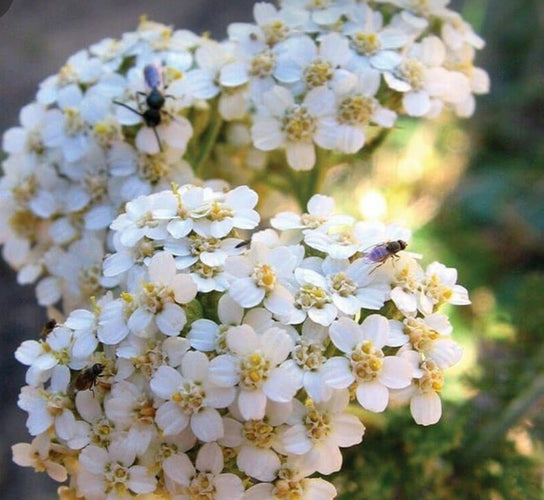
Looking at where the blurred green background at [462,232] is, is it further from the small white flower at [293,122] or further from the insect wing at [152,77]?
the insect wing at [152,77]

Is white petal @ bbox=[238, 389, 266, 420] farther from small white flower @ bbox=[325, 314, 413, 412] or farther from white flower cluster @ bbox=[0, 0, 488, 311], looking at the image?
white flower cluster @ bbox=[0, 0, 488, 311]

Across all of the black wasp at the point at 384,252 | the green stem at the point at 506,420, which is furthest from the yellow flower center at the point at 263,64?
the green stem at the point at 506,420

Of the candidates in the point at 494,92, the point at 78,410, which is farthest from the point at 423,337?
the point at 494,92

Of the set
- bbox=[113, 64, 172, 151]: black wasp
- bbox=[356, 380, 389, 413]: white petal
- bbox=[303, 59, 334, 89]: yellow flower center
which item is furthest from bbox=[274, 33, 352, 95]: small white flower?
bbox=[356, 380, 389, 413]: white petal

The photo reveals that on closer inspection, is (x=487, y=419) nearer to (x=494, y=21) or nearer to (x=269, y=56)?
(x=269, y=56)

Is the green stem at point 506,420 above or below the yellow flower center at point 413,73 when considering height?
below

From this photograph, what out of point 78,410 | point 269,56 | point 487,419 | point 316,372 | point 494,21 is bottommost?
point 487,419
